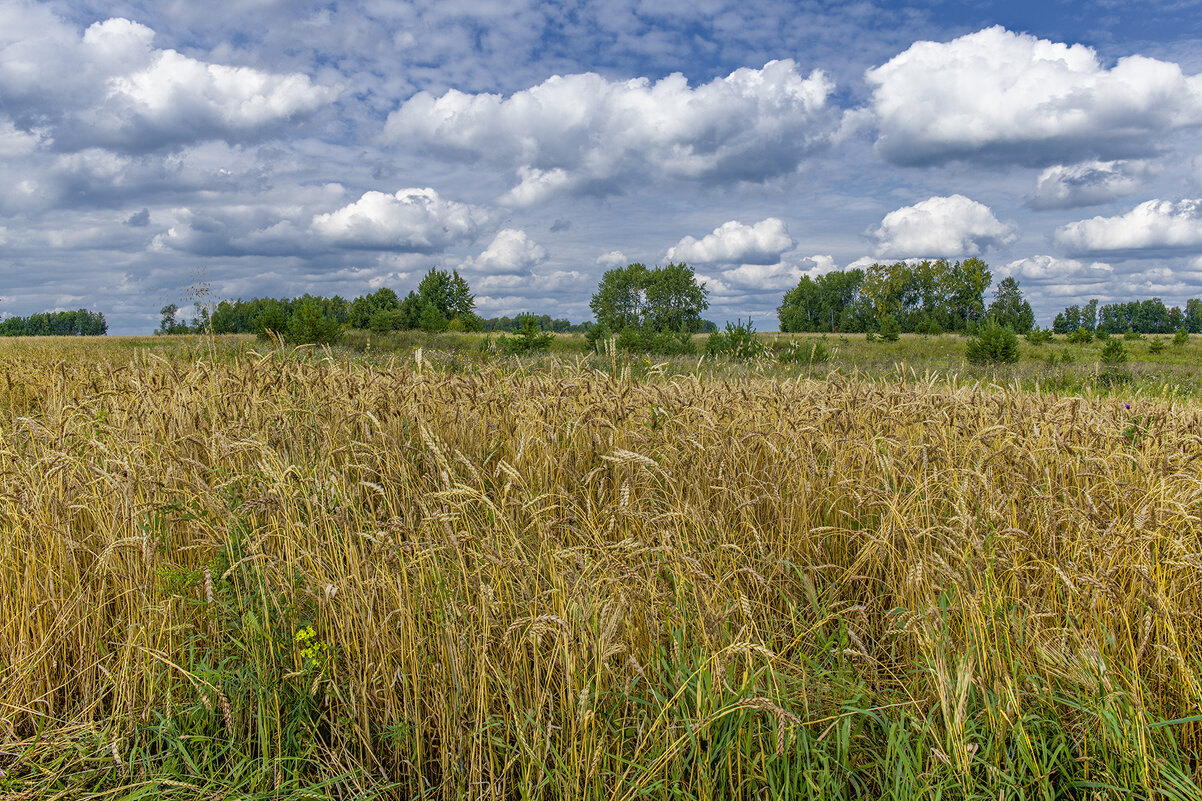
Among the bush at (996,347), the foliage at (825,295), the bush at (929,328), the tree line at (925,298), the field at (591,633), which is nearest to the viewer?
the field at (591,633)

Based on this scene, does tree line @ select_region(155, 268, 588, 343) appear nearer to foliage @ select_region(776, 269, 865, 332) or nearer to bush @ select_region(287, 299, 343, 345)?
bush @ select_region(287, 299, 343, 345)

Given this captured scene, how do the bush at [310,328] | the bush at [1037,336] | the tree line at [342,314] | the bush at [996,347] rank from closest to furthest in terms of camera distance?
the tree line at [342,314] < the bush at [310,328] < the bush at [996,347] < the bush at [1037,336]

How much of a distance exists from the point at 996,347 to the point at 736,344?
10.9 m

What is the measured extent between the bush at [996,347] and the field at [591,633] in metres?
21.9

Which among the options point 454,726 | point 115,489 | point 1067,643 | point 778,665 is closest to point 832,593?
point 778,665

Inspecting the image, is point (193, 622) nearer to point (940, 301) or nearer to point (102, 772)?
point (102, 772)

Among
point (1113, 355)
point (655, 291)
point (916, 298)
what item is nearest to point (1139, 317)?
point (916, 298)

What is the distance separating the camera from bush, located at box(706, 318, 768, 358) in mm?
18203

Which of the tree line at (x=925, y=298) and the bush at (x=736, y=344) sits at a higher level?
the tree line at (x=925, y=298)

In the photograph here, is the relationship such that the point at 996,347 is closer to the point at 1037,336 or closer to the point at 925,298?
the point at 1037,336

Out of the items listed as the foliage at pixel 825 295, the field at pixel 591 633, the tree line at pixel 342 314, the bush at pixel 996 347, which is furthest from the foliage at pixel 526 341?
the foliage at pixel 825 295

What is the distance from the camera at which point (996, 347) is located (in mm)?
22562

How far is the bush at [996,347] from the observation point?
2247 cm

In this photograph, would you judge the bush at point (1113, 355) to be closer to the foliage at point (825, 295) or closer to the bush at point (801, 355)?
the bush at point (801, 355)
